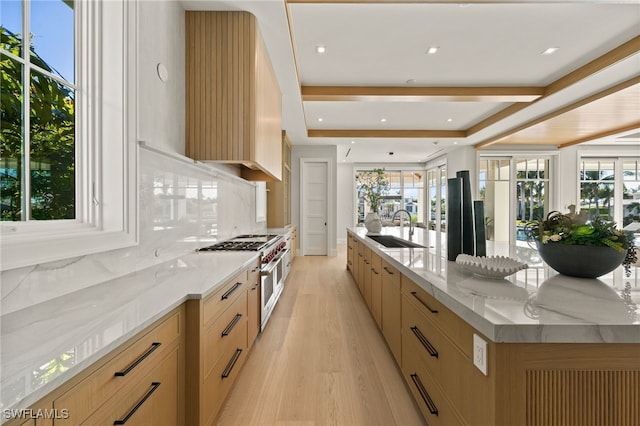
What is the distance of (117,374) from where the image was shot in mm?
849

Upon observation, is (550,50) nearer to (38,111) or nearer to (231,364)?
(231,364)

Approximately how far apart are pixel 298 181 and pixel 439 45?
15.3 feet

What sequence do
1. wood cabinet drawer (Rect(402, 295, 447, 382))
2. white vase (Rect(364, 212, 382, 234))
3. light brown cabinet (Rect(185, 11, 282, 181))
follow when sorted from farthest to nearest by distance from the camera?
1. white vase (Rect(364, 212, 382, 234))
2. light brown cabinet (Rect(185, 11, 282, 181))
3. wood cabinet drawer (Rect(402, 295, 447, 382))

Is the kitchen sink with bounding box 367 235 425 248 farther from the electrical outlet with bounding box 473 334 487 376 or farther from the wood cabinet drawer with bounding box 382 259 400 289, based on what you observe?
the electrical outlet with bounding box 473 334 487 376

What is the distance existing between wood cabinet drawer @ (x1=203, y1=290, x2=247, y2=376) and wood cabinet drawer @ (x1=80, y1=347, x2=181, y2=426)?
0.64 ft

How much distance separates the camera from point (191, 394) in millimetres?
1302

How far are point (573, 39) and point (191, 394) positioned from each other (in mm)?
4658

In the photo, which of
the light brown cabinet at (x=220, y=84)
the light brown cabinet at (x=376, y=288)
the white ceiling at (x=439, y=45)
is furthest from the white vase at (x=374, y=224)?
the light brown cabinet at (x=220, y=84)

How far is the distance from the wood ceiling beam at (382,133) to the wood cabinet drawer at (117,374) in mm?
5946

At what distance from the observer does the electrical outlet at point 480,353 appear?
0.94 metres

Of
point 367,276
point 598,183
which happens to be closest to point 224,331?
point 367,276

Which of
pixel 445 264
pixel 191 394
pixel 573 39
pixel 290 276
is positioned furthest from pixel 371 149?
pixel 191 394

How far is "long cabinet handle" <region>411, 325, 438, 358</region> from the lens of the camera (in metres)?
1.38

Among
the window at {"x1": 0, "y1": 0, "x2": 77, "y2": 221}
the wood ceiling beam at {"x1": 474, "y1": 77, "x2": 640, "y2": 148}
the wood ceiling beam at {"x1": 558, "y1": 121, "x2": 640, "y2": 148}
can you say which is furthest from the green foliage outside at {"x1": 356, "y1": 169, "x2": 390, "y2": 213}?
the window at {"x1": 0, "y1": 0, "x2": 77, "y2": 221}
